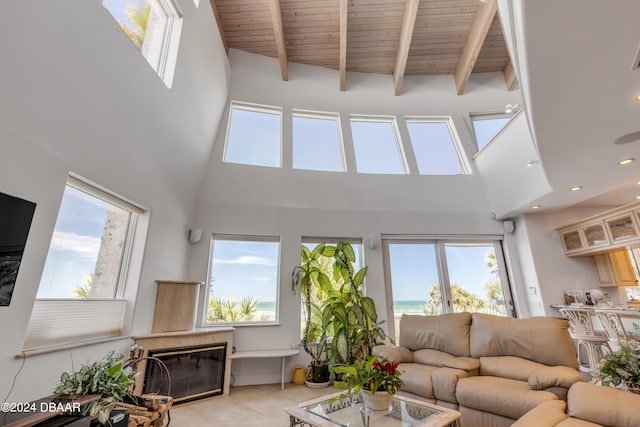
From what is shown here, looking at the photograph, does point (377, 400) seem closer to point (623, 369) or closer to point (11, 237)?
point (623, 369)

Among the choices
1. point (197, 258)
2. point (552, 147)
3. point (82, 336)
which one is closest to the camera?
point (82, 336)

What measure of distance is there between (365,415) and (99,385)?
1758 millimetres

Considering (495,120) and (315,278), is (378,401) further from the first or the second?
(495,120)

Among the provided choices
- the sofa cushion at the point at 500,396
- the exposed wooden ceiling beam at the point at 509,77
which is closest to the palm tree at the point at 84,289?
the sofa cushion at the point at 500,396

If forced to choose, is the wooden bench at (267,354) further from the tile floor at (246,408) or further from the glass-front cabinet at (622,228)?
the glass-front cabinet at (622,228)

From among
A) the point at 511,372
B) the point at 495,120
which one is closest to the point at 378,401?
the point at 511,372

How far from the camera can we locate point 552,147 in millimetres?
2984

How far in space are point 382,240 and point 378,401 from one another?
327cm

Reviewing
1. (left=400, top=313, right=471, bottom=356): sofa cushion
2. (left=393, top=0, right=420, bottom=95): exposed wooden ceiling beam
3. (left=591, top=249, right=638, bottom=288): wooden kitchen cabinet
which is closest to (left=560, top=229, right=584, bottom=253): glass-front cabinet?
(left=591, top=249, right=638, bottom=288): wooden kitchen cabinet

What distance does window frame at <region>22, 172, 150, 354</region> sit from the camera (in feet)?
7.18

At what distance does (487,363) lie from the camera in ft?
9.59

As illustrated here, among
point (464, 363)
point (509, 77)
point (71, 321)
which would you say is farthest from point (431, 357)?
point (509, 77)

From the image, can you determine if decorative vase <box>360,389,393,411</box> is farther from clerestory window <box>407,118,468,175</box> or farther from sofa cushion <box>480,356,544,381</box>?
clerestory window <box>407,118,468,175</box>

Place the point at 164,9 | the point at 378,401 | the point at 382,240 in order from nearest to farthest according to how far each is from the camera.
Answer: the point at 378,401 < the point at 164,9 < the point at 382,240
